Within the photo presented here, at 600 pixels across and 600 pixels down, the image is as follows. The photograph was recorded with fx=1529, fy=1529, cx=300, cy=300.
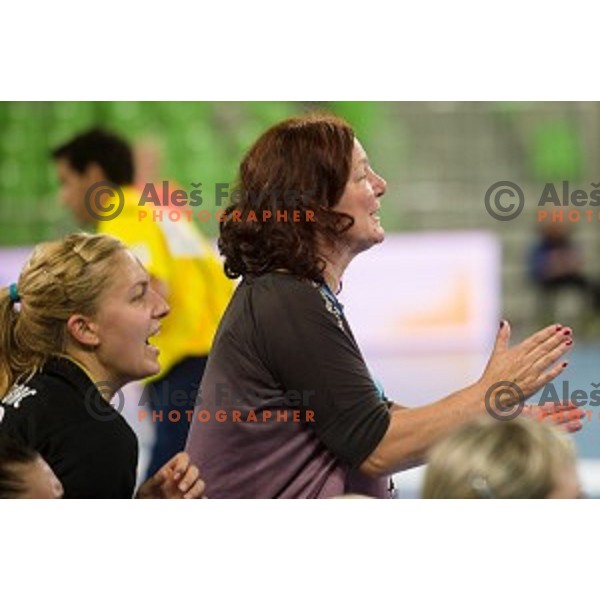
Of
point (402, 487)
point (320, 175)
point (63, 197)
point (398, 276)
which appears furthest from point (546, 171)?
point (320, 175)

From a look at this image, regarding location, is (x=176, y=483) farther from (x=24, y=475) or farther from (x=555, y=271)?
(x=555, y=271)

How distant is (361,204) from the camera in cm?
168

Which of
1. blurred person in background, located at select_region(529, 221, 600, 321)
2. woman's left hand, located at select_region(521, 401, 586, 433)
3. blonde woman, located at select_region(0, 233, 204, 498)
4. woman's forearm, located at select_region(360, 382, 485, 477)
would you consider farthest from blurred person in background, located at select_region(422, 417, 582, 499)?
blurred person in background, located at select_region(529, 221, 600, 321)

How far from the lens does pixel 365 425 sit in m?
1.61

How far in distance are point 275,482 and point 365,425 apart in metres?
0.13

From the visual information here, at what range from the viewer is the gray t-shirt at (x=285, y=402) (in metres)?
1.61

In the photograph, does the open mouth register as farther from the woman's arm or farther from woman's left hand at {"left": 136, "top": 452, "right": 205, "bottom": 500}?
the woman's arm

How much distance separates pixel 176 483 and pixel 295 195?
36 centimetres

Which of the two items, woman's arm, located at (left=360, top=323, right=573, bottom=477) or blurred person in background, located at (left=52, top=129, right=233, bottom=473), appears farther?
blurred person in background, located at (left=52, top=129, right=233, bottom=473)

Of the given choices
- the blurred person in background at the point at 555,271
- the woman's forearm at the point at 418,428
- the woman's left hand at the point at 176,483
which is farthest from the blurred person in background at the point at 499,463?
the blurred person in background at the point at 555,271

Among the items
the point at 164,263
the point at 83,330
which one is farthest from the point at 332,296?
the point at 164,263

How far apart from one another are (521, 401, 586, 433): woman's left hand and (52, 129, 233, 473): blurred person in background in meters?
0.49

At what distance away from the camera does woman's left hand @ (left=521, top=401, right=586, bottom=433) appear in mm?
1688
